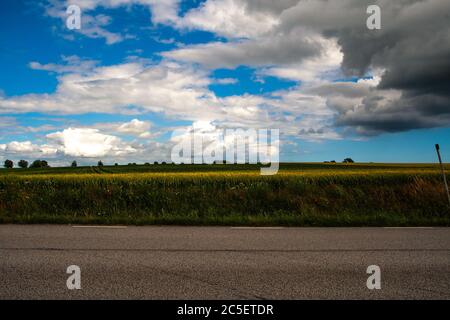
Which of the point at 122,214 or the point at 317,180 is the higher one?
the point at 317,180

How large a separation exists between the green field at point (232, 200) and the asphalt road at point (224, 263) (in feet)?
6.89

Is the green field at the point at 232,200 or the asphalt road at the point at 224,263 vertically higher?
the green field at the point at 232,200

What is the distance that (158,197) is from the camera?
53.2 feet

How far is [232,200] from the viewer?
16.0 meters

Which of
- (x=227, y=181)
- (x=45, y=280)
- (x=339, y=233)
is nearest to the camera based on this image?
(x=45, y=280)

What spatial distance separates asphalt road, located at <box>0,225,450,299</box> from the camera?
5.23 metres

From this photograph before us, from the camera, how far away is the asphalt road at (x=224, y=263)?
5227 mm

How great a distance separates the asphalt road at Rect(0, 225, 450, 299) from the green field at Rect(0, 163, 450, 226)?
2.10m

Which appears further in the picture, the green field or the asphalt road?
the green field

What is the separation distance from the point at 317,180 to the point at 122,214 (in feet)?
32.0

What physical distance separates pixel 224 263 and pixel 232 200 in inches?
365

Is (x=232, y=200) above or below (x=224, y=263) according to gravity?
above
